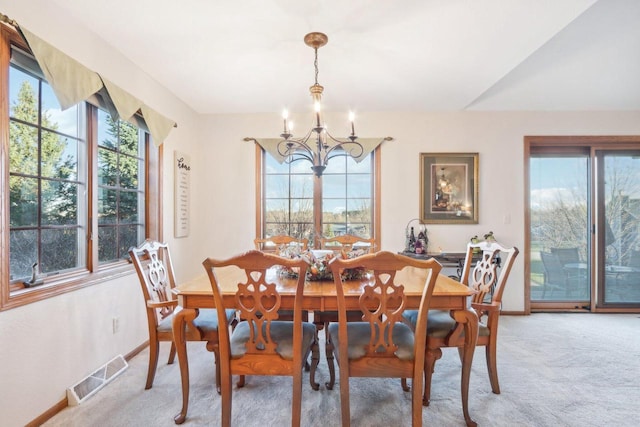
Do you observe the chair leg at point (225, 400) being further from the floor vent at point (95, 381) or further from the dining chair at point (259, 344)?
the floor vent at point (95, 381)

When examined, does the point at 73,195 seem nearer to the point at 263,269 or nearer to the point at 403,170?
the point at 263,269

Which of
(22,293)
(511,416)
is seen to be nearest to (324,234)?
(511,416)

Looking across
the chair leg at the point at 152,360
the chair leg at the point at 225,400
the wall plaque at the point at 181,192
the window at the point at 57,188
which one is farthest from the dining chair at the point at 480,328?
the wall plaque at the point at 181,192

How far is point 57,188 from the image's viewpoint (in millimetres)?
1970

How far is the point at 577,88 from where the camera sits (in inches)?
128

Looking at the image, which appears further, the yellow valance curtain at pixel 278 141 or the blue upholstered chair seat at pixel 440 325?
the yellow valance curtain at pixel 278 141

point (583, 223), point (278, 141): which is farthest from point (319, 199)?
point (583, 223)

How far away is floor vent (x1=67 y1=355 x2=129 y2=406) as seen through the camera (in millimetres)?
1888

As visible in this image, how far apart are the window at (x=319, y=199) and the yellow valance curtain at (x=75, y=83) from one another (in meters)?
1.71

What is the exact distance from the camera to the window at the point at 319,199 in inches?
153

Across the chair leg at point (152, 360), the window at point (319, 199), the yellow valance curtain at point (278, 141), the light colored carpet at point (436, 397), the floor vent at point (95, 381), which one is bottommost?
the light colored carpet at point (436, 397)

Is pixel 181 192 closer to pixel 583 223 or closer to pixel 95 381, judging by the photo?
pixel 95 381

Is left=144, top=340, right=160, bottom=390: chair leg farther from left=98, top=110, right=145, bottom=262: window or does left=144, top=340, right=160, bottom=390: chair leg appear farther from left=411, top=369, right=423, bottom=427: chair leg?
left=411, top=369, right=423, bottom=427: chair leg

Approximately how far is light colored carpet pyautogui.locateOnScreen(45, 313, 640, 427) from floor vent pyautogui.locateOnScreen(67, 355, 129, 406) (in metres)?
0.04
